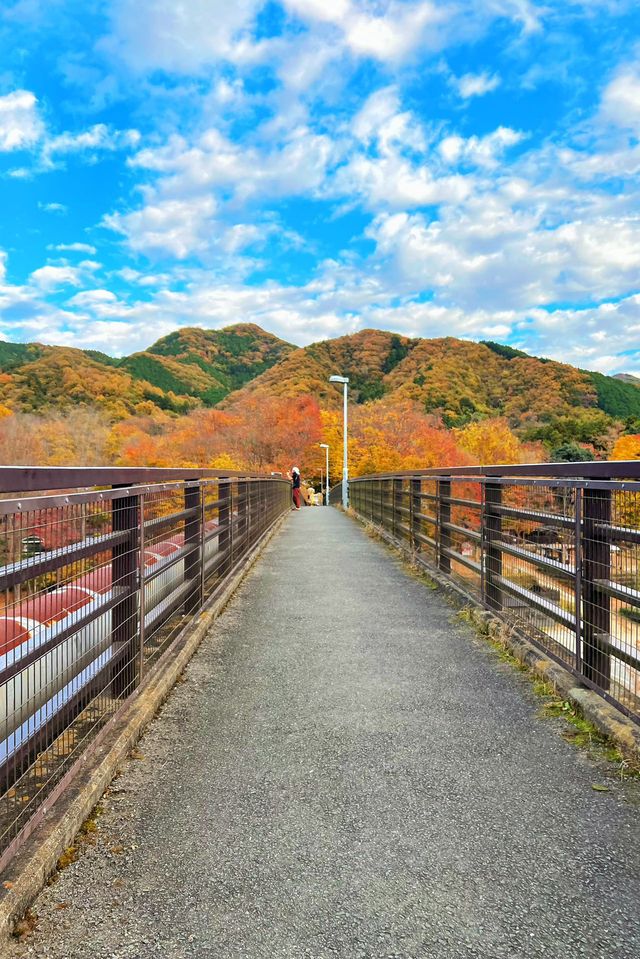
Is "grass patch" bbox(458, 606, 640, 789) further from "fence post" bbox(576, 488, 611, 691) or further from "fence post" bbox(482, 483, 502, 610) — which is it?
"fence post" bbox(482, 483, 502, 610)

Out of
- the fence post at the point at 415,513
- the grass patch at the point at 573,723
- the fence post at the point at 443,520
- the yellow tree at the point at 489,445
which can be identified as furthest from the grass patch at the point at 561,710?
the yellow tree at the point at 489,445

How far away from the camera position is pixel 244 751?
10.1 feet

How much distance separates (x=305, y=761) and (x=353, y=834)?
0.65m

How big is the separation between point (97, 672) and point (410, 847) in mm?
1515

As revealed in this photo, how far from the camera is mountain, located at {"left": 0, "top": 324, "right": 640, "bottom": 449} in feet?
275

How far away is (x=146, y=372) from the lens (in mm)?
107000

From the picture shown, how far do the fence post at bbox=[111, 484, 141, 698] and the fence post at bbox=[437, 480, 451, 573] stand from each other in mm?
4341

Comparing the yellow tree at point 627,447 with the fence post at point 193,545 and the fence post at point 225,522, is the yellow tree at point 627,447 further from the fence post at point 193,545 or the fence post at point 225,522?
the fence post at point 193,545

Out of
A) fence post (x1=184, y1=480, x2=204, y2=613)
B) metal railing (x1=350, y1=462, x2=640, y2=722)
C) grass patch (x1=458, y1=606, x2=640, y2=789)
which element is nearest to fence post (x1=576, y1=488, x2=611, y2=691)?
metal railing (x1=350, y1=462, x2=640, y2=722)

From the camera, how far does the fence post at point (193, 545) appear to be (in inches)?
199

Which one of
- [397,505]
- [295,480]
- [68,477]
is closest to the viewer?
[68,477]

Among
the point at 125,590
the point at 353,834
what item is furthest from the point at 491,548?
the point at 353,834

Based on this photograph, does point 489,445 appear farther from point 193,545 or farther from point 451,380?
point 193,545

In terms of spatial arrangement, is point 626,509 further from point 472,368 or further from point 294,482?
point 472,368
